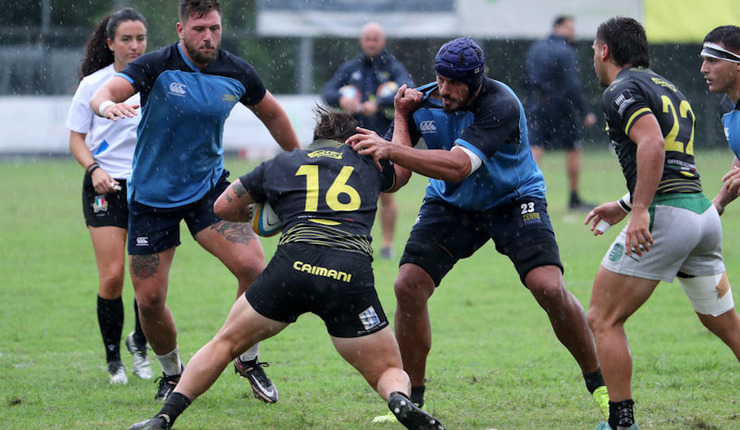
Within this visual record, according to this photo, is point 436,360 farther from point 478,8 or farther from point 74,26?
point 74,26

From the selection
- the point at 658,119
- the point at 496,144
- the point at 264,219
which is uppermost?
the point at 658,119

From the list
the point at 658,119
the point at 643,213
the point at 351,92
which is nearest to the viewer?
the point at 643,213

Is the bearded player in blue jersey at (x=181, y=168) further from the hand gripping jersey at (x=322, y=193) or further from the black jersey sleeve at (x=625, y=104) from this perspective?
the black jersey sleeve at (x=625, y=104)

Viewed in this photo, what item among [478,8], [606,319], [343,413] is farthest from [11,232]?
[478,8]

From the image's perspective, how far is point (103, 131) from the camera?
6.57m

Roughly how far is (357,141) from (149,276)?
172 centimetres

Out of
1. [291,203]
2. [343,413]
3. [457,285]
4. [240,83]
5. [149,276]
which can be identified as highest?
[240,83]

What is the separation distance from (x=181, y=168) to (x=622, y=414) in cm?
297

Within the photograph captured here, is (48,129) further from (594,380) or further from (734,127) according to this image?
(734,127)

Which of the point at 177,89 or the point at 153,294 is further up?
the point at 177,89

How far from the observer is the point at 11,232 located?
43.2 feet

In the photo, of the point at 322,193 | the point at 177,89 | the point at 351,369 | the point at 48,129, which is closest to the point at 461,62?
the point at 322,193

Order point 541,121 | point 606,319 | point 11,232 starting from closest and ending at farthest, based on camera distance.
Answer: point 606,319, point 11,232, point 541,121

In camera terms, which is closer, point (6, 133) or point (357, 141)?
point (357, 141)
